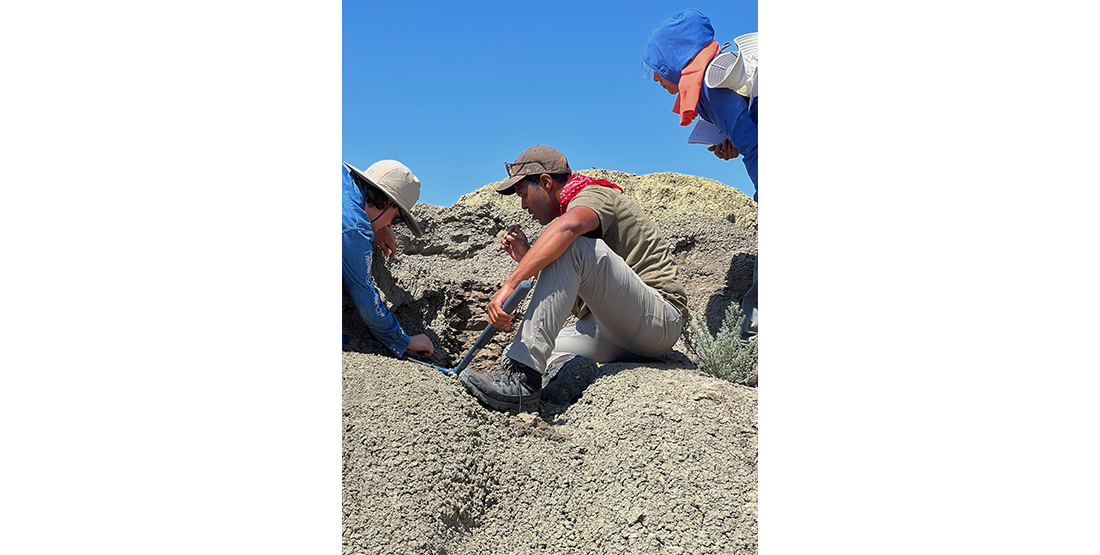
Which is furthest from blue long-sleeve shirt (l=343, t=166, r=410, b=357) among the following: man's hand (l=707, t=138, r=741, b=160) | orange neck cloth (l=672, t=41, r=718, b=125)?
man's hand (l=707, t=138, r=741, b=160)

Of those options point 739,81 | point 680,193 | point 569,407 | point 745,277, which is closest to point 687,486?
point 569,407

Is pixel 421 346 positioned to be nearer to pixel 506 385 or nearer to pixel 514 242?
pixel 514 242

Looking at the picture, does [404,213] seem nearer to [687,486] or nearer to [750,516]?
[687,486]

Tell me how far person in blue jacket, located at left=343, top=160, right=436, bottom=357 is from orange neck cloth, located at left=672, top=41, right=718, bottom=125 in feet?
5.12

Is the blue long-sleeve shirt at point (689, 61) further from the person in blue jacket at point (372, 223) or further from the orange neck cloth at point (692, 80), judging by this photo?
the person in blue jacket at point (372, 223)

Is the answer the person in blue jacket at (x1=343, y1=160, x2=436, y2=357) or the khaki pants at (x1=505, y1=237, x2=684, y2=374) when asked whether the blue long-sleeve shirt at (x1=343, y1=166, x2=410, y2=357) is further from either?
the khaki pants at (x1=505, y1=237, x2=684, y2=374)

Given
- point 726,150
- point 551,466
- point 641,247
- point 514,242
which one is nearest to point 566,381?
point 551,466

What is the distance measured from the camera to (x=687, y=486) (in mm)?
2197

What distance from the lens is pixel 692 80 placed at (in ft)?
12.1

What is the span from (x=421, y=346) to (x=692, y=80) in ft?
6.79

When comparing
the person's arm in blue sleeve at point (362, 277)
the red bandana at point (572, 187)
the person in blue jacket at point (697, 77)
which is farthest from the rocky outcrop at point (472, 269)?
the person in blue jacket at point (697, 77)

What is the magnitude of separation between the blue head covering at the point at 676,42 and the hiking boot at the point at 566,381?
1.88m

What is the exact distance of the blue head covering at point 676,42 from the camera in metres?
3.66

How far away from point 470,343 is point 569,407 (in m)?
1.37
